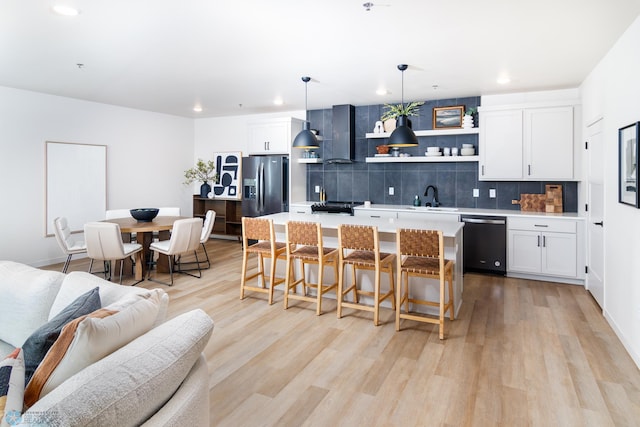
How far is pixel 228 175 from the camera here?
820 centimetres

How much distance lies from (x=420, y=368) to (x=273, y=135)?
5.20 meters

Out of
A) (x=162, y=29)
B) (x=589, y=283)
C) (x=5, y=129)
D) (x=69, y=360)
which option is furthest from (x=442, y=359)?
(x=5, y=129)

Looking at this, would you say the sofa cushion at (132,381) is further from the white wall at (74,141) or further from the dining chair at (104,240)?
the white wall at (74,141)

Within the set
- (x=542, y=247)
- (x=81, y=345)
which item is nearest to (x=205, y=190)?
(x=542, y=247)

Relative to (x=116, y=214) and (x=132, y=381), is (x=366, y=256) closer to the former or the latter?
(x=132, y=381)

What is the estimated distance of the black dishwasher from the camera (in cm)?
529

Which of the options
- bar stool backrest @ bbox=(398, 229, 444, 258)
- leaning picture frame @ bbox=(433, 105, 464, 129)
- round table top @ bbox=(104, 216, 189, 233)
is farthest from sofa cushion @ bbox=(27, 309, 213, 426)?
leaning picture frame @ bbox=(433, 105, 464, 129)

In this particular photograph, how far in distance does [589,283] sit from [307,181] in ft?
15.2

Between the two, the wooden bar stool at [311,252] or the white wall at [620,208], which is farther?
the wooden bar stool at [311,252]

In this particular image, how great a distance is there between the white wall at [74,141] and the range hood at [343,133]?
11.5 ft

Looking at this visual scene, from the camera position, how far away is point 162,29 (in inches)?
129

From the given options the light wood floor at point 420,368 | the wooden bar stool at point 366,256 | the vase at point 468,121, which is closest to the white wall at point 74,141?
the light wood floor at point 420,368

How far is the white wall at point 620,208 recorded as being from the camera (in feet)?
9.66

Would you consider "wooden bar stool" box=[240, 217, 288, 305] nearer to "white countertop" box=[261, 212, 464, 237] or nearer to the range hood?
"white countertop" box=[261, 212, 464, 237]
